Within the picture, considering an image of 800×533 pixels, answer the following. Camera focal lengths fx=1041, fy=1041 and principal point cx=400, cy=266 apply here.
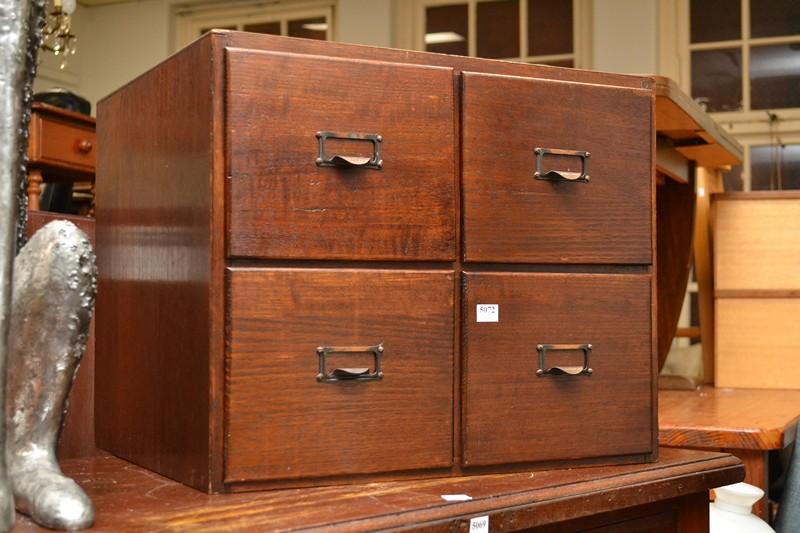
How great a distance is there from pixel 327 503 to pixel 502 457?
252mm

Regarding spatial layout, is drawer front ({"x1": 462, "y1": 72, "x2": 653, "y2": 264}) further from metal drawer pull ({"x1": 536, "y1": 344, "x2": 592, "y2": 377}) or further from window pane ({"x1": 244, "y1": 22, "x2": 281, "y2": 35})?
window pane ({"x1": 244, "y1": 22, "x2": 281, "y2": 35})

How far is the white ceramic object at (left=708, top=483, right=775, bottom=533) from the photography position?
1.62 metres

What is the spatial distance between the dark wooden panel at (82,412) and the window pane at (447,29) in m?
3.92

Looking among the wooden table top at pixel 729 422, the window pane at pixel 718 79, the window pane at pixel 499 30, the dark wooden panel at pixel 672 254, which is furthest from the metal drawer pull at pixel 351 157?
the window pane at pixel 499 30

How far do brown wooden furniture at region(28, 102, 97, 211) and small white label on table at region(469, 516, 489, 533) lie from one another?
268cm

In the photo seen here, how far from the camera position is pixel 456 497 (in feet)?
3.33

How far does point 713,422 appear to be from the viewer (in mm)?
1786

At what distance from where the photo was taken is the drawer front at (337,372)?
3.36 ft

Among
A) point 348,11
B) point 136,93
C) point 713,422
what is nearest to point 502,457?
point 136,93

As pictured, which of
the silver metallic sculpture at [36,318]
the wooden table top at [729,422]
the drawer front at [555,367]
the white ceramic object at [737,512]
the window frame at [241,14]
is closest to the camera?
the silver metallic sculpture at [36,318]

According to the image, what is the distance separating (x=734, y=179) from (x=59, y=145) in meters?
2.75

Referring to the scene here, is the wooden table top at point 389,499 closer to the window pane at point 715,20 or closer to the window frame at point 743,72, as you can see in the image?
the window frame at point 743,72

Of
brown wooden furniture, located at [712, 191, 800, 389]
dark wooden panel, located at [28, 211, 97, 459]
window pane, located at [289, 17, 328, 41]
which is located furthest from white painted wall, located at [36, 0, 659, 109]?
dark wooden panel, located at [28, 211, 97, 459]

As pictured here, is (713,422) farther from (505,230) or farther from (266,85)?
(266,85)
